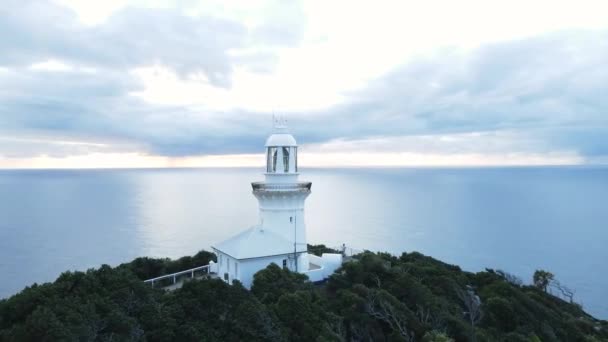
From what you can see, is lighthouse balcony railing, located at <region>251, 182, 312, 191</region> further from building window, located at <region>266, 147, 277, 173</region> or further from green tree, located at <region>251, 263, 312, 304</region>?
green tree, located at <region>251, 263, 312, 304</region>

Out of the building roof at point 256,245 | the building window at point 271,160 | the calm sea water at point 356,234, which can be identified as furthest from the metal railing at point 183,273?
the calm sea water at point 356,234

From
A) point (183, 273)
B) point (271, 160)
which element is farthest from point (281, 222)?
point (183, 273)

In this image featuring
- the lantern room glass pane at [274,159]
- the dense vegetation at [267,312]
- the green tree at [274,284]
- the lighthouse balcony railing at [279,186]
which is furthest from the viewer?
the lantern room glass pane at [274,159]

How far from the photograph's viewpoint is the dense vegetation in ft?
39.0

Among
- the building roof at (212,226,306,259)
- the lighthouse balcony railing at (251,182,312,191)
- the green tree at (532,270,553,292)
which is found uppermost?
the lighthouse balcony railing at (251,182,312,191)

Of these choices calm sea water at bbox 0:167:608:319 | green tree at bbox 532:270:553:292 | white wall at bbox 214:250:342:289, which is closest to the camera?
white wall at bbox 214:250:342:289

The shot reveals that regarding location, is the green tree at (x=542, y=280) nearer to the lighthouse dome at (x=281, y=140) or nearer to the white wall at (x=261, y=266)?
the white wall at (x=261, y=266)

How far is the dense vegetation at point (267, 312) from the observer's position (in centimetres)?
1188

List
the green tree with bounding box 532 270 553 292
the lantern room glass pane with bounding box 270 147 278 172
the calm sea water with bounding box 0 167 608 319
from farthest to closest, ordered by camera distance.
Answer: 1. the calm sea water with bounding box 0 167 608 319
2. the green tree with bounding box 532 270 553 292
3. the lantern room glass pane with bounding box 270 147 278 172

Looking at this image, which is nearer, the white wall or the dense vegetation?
the dense vegetation

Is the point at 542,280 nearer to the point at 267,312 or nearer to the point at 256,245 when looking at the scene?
the point at 256,245

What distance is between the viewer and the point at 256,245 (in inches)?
825

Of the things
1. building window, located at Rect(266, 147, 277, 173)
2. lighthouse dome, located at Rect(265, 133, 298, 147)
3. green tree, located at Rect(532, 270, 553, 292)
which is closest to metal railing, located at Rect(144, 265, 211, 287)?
building window, located at Rect(266, 147, 277, 173)

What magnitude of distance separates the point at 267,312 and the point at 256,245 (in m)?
7.05
